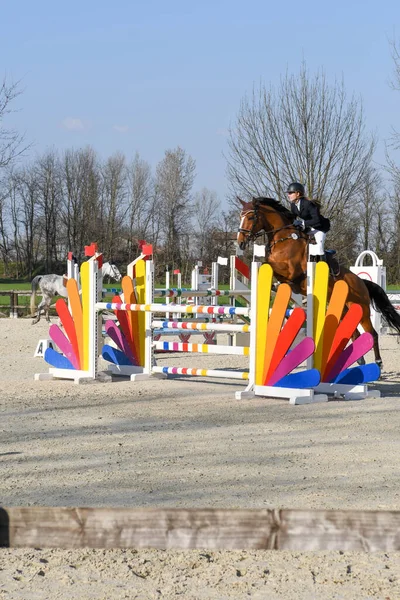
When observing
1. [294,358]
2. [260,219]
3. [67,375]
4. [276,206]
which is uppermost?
[276,206]

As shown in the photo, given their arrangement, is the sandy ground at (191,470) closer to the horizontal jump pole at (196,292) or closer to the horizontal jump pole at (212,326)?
the horizontal jump pole at (212,326)

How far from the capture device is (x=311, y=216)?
1055 centimetres

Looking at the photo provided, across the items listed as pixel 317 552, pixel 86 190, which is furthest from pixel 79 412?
pixel 86 190

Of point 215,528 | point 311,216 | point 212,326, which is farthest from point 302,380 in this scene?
point 215,528

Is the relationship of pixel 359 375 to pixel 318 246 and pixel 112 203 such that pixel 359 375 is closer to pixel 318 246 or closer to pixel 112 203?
pixel 318 246

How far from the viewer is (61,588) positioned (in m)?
3.33

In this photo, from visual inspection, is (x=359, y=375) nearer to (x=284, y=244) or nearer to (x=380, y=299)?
(x=284, y=244)

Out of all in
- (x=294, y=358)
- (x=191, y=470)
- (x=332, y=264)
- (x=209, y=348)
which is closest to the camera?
(x=191, y=470)

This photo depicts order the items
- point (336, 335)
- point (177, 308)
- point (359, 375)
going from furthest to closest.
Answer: point (177, 308) < point (359, 375) < point (336, 335)

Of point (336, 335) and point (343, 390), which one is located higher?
point (336, 335)

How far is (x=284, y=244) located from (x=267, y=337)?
1976 mm

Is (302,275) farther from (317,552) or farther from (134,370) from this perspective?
(317,552)

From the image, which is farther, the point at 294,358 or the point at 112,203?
the point at 112,203

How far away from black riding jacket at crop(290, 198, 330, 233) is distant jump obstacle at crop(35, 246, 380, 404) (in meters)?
1.45
